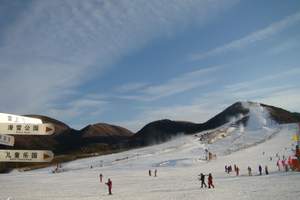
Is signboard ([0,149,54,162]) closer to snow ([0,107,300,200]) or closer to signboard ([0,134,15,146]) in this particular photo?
signboard ([0,134,15,146])

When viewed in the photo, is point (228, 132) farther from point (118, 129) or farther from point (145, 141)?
point (118, 129)

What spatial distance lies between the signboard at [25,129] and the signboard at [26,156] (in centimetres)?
60

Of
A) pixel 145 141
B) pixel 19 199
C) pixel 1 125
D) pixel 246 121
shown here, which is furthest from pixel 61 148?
pixel 1 125

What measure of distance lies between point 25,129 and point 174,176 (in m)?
29.2

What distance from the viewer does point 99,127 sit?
554 ft

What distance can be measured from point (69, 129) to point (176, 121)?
2087 inches

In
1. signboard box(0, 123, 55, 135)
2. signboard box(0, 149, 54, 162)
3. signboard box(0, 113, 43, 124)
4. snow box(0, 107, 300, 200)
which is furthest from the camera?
snow box(0, 107, 300, 200)

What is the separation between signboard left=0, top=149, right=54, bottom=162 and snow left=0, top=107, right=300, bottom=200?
37.0 ft

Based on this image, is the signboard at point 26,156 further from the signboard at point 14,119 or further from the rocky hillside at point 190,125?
the rocky hillside at point 190,125

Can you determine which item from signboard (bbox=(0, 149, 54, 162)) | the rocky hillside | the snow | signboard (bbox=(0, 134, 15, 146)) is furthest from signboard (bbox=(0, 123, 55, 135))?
the rocky hillside

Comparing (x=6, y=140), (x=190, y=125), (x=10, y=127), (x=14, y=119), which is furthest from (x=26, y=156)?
(x=190, y=125)

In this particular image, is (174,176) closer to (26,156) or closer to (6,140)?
Answer: (26,156)

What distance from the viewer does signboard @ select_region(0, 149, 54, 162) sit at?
1124 cm

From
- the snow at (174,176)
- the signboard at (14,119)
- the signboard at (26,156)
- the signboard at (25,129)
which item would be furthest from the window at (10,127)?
the snow at (174,176)
